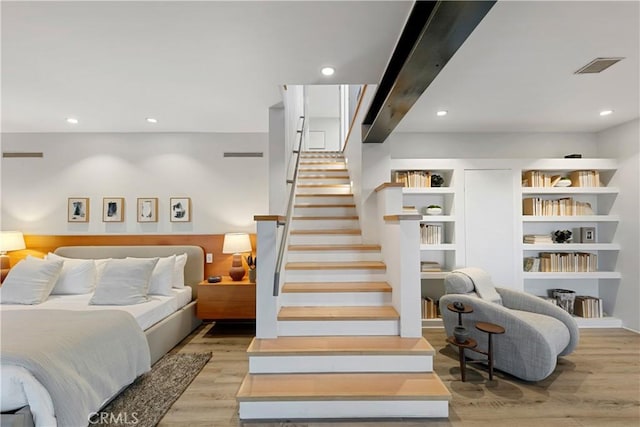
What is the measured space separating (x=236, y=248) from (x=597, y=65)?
3.94 metres

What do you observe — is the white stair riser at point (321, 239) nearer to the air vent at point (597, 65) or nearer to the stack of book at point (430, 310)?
the stack of book at point (430, 310)

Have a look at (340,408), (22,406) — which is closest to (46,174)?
(22,406)

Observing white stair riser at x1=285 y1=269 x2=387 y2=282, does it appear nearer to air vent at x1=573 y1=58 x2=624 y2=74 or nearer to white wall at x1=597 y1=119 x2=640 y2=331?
air vent at x1=573 y1=58 x2=624 y2=74

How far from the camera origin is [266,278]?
2.51m

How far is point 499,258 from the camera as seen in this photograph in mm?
4059

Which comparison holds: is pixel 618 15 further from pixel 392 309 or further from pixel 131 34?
pixel 131 34

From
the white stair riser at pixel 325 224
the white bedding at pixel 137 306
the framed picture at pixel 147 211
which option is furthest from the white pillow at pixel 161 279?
the white stair riser at pixel 325 224

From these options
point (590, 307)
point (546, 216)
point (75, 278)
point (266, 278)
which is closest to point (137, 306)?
point (75, 278)

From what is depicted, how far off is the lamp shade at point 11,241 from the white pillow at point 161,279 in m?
2.12

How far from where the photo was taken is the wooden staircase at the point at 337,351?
208 cm

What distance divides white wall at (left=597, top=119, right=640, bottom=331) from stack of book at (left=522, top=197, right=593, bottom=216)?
0.39 m

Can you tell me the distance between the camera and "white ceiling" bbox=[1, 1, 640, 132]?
1.90 metres

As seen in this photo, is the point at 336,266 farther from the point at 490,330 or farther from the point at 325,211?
the point at 490,330

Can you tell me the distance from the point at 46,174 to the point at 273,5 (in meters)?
4.40
